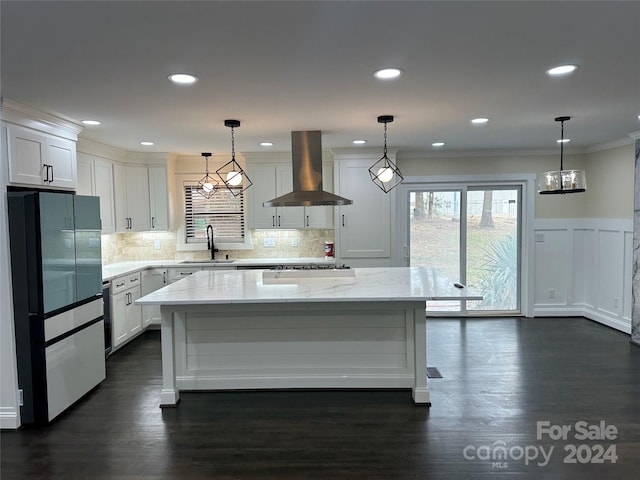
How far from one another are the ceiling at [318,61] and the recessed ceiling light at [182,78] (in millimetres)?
67

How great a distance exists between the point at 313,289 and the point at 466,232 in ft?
11.3

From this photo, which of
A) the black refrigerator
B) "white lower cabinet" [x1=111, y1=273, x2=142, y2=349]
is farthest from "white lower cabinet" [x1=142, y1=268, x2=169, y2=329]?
the black refrigerator

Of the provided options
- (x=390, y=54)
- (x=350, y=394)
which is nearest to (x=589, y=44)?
(x=390, y=54)

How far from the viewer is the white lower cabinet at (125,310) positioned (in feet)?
14.6

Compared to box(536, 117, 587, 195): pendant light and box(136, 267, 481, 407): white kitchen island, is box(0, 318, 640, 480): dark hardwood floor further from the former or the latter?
box(536, 117, 587, 195): pendant light

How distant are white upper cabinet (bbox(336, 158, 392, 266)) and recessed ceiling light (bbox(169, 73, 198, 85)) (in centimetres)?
303

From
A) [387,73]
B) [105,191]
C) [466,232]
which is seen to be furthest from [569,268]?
[105,191]

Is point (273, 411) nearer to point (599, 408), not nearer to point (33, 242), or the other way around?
point (33, 242)

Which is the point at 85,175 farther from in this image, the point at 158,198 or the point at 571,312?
the point at 571,312

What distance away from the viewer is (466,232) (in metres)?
5.94

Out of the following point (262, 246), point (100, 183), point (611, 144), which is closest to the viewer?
point (100, 183)

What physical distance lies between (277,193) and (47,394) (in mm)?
3599

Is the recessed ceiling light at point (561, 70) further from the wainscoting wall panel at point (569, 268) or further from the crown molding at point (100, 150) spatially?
the crown molding at point (100, 150)

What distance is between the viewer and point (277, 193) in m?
5.78
